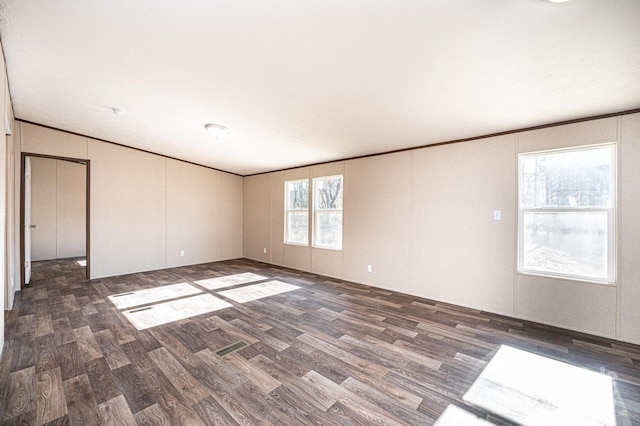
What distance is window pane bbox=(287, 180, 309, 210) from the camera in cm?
580

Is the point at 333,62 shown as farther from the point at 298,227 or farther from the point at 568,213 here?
the point at 298,227

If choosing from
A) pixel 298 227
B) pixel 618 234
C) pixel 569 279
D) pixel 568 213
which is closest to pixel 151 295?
Answer: pixel 298 227

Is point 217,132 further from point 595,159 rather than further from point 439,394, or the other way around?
point 595,159

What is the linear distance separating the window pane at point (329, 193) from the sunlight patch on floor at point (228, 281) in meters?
1.89

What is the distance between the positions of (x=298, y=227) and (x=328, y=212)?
3.13 feet

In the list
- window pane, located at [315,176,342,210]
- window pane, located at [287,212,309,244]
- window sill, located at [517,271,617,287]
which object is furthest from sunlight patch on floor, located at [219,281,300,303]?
window sill, located at [517,271,617,287]

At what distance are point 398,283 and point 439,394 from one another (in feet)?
8.09

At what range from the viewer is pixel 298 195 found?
5992 millimetres

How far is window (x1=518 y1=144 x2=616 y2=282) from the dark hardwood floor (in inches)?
29.8

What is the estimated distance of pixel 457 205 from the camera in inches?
145

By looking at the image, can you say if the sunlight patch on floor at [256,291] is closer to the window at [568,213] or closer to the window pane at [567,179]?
the window at [568,213]

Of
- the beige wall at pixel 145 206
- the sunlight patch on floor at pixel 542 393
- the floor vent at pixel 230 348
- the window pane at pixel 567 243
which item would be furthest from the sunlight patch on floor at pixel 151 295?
the window pane at pixel 567 243

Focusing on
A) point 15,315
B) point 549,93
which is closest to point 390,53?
point 549,93

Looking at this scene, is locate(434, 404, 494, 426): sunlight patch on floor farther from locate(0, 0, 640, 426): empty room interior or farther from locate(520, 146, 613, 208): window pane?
locate(520, 146, 613, 208): window pane
